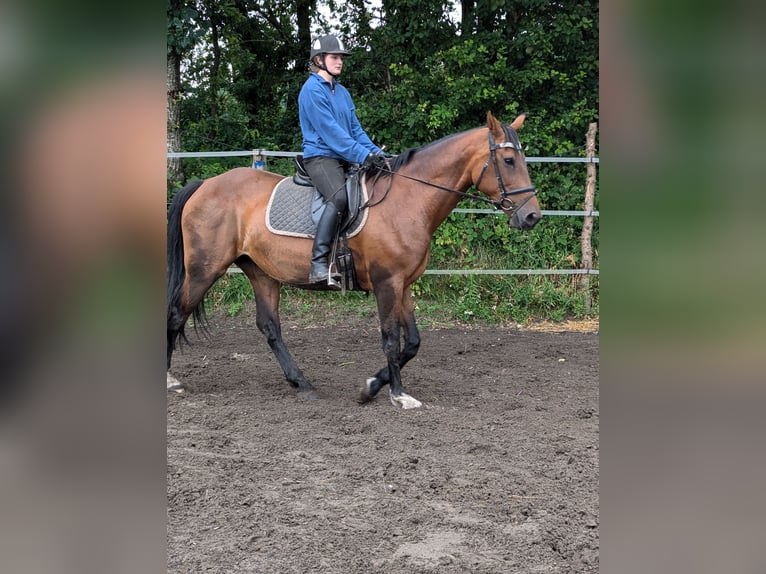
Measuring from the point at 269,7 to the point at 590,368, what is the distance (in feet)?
30.7

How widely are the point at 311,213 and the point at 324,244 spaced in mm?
312

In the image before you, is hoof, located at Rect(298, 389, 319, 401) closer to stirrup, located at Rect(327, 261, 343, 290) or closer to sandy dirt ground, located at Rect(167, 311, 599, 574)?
sandy dirt ground, located at Rect(167, 311, 599, 574)

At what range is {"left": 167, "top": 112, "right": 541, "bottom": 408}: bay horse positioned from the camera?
4.93 m

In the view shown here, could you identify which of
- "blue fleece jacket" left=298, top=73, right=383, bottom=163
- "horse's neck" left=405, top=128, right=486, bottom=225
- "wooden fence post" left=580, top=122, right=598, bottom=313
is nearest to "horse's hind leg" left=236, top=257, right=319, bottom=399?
"blue fleece jacket" left=298, top=73, right=383, bottom=163

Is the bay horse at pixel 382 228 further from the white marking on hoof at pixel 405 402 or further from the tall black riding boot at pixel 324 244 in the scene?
the tall black riding boot at pixel 324 244

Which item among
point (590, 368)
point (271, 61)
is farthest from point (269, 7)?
point (590, 368)

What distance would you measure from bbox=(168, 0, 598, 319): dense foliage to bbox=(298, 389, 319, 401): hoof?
3.65m

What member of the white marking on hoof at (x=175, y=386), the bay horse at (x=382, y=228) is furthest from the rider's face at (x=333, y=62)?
the white marking on hoof at (x=175, y=386)

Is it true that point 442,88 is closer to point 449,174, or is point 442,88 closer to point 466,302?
point 466,302
